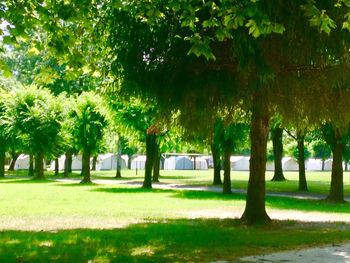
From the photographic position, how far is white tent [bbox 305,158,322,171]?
105 metres

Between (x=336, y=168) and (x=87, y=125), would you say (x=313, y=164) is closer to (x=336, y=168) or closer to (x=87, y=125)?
(x=87, y=125)

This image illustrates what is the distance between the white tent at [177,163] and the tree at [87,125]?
52355 mm

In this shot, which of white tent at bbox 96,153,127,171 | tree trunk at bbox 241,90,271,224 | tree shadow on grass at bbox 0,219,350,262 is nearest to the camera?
tree shadow on grass at bbox 0,219,350,262

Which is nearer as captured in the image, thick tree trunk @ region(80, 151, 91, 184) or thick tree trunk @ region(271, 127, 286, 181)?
thick tree trunk @ region(80, 151, 91, 184)

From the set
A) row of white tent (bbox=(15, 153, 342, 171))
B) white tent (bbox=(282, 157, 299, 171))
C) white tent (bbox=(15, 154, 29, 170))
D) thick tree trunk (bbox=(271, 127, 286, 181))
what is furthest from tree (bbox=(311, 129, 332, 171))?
white tent (bbox=(15, 154, 29, 170))

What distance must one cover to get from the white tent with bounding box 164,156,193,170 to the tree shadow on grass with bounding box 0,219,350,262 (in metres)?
76.9

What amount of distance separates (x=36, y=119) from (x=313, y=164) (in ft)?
255

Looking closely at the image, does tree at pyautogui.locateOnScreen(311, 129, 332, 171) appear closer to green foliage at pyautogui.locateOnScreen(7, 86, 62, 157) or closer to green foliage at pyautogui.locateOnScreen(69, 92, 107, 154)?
green foliage at pyautogui.locateOnScreen(69, 92, 107, 154)

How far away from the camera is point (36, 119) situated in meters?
41.6

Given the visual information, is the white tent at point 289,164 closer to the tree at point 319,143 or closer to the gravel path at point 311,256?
the tree at point 319,143

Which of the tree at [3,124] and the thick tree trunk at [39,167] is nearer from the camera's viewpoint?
the tree at [3,124]

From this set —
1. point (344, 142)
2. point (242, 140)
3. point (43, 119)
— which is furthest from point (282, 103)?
point (43, 119)

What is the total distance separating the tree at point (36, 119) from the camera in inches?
1631

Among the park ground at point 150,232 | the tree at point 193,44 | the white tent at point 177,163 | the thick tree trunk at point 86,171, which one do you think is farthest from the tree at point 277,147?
the white tent at point 177,163
